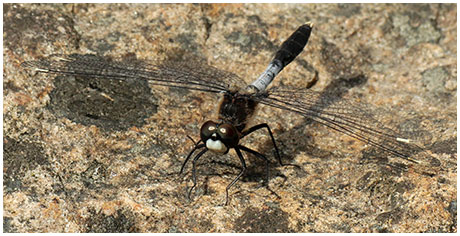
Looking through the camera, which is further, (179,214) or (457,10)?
(457,10)

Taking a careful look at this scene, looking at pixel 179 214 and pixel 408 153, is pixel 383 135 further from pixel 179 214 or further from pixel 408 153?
pixel 179 214

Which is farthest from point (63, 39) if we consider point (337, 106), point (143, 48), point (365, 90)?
point (365, 90)

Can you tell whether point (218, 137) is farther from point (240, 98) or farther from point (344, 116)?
point (344, 116)

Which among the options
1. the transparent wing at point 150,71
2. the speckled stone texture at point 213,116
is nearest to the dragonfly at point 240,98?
the transparent wing at point 150,71

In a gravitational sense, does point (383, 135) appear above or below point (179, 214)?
above

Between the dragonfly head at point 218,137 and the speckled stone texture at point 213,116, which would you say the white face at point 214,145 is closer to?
the dragonfly head at point 218,137

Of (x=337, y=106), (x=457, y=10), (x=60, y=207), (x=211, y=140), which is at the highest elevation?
(x=457, y=10)
